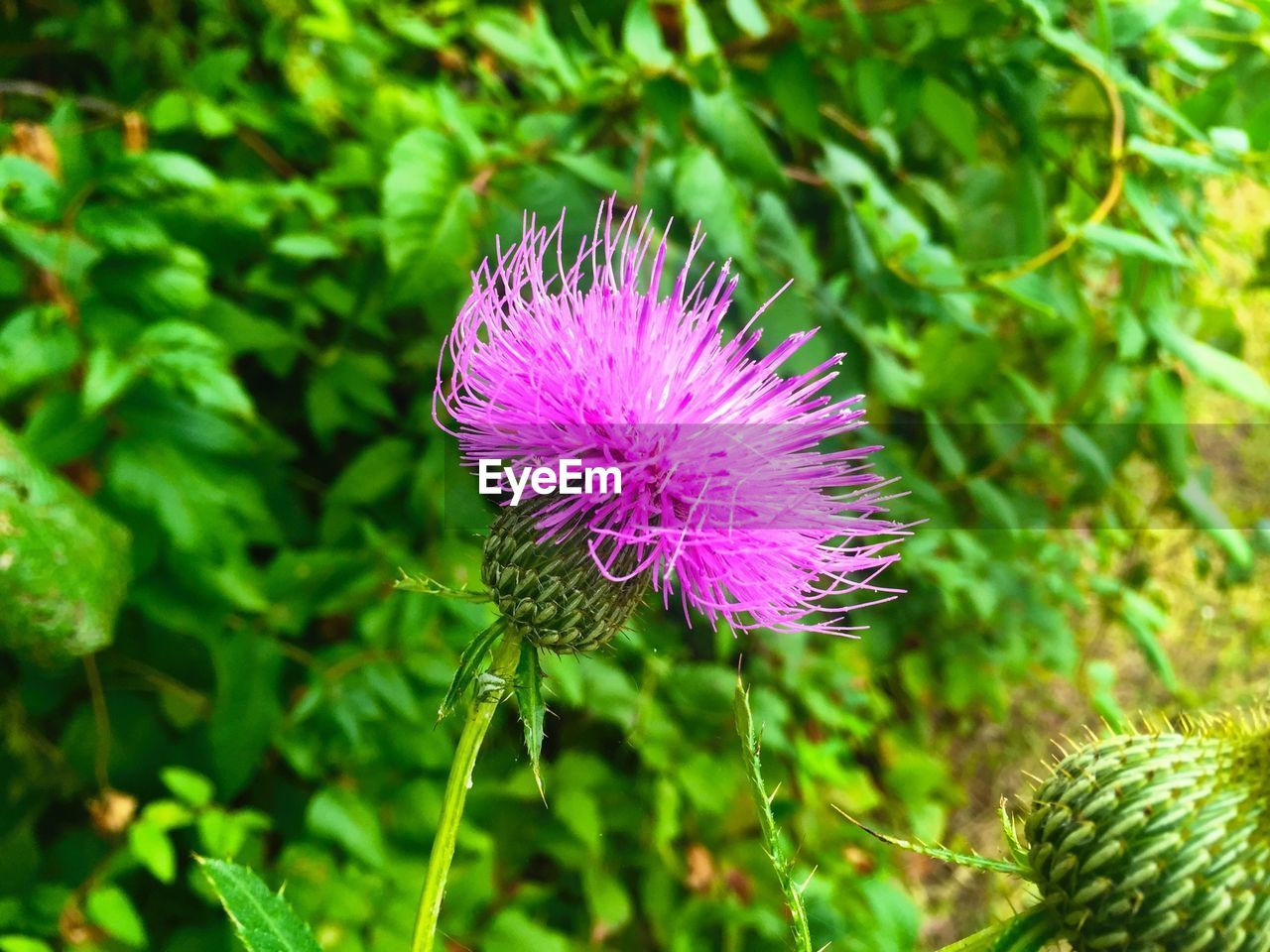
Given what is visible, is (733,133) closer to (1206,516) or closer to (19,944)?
(1206,516)

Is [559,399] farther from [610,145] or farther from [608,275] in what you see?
[610,145]

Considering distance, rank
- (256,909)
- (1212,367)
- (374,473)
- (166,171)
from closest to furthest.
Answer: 1. (256,909)
2. (166,171)
3. (1212,367)
4. (374,473)

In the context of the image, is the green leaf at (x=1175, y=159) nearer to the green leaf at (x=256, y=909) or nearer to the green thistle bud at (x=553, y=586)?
the green thistle bud at (x=553, y=586)

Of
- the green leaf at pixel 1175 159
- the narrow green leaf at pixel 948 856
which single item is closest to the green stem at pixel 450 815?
the narrow green leaf at pixel 948 856

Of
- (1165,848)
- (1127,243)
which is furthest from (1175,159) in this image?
(1165,848)

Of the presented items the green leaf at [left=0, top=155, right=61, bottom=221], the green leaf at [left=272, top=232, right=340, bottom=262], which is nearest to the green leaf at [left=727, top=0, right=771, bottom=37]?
the green leaf at [left=272, top=232, right=340, bottom=262]
